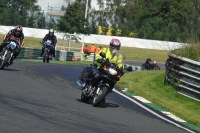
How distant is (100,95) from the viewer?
13078 mm

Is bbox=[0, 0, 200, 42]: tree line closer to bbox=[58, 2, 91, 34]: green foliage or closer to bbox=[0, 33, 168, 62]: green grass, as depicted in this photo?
bbox=[58, 2, 91, 34]: green foliage

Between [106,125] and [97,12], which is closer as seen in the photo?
[106,125]

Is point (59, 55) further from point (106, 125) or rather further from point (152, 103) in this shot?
point (106, 125)

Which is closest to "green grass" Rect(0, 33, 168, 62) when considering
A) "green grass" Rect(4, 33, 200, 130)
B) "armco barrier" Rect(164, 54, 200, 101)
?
"green grass" Rect(4, 33, 200, 130)

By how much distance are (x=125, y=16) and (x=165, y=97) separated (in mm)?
72004

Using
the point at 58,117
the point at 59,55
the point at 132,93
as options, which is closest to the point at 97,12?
the point at 59,55

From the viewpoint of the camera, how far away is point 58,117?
10625 millimetres

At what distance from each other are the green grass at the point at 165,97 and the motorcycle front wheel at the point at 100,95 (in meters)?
1.82

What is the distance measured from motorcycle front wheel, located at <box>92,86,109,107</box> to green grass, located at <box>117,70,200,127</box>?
5.96ft

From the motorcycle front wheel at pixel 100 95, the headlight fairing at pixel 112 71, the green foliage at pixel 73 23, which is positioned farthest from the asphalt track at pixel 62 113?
the green foliage at pixel 73 23

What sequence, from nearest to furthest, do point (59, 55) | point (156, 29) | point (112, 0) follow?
1. point (59, 55)
2. point (156, 29)
3. point (112, 0)

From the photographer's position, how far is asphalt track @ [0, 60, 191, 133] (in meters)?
9.55

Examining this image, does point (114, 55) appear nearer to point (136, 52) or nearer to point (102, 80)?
point (102, 80)

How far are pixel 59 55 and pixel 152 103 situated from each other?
92.3 ft
